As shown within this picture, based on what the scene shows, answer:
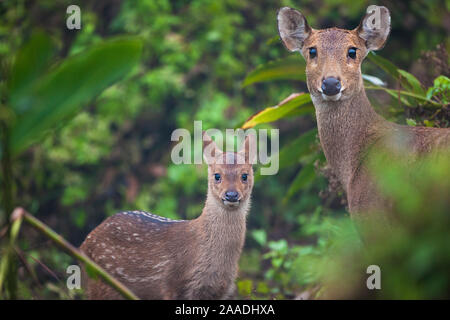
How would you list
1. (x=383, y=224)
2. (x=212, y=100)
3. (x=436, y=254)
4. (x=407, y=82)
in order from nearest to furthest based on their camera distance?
(x=436, y=254) < (x=383, y=224) < (x=407, y=82) < (x=212, y=100)

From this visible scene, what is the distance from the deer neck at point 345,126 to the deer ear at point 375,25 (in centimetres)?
39

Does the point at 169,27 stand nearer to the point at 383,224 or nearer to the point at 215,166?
the point at 215,166

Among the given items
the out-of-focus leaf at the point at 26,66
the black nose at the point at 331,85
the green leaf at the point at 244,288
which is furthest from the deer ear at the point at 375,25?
the out-of-focus leaf at the point at 26,66

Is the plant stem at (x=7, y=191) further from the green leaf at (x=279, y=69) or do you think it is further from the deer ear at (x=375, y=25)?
the green leaf at (x=279, y=69)

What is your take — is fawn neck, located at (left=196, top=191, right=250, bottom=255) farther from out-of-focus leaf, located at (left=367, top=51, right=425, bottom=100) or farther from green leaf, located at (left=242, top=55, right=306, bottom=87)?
out-of-focus leaf, located at (left=367, top=51, right=425, bottom=100)

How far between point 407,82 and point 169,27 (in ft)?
14.1

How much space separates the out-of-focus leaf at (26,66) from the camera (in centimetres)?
213

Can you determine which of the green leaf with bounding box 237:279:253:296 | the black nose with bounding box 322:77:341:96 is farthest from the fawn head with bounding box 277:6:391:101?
the green leaf with bounding box 237:279:253:296

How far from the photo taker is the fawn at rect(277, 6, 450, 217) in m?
3.85

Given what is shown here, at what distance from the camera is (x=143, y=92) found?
8078 millimetres

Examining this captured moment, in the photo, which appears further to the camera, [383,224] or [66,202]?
[66,202]

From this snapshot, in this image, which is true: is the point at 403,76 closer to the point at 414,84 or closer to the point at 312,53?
the point at 414,84
